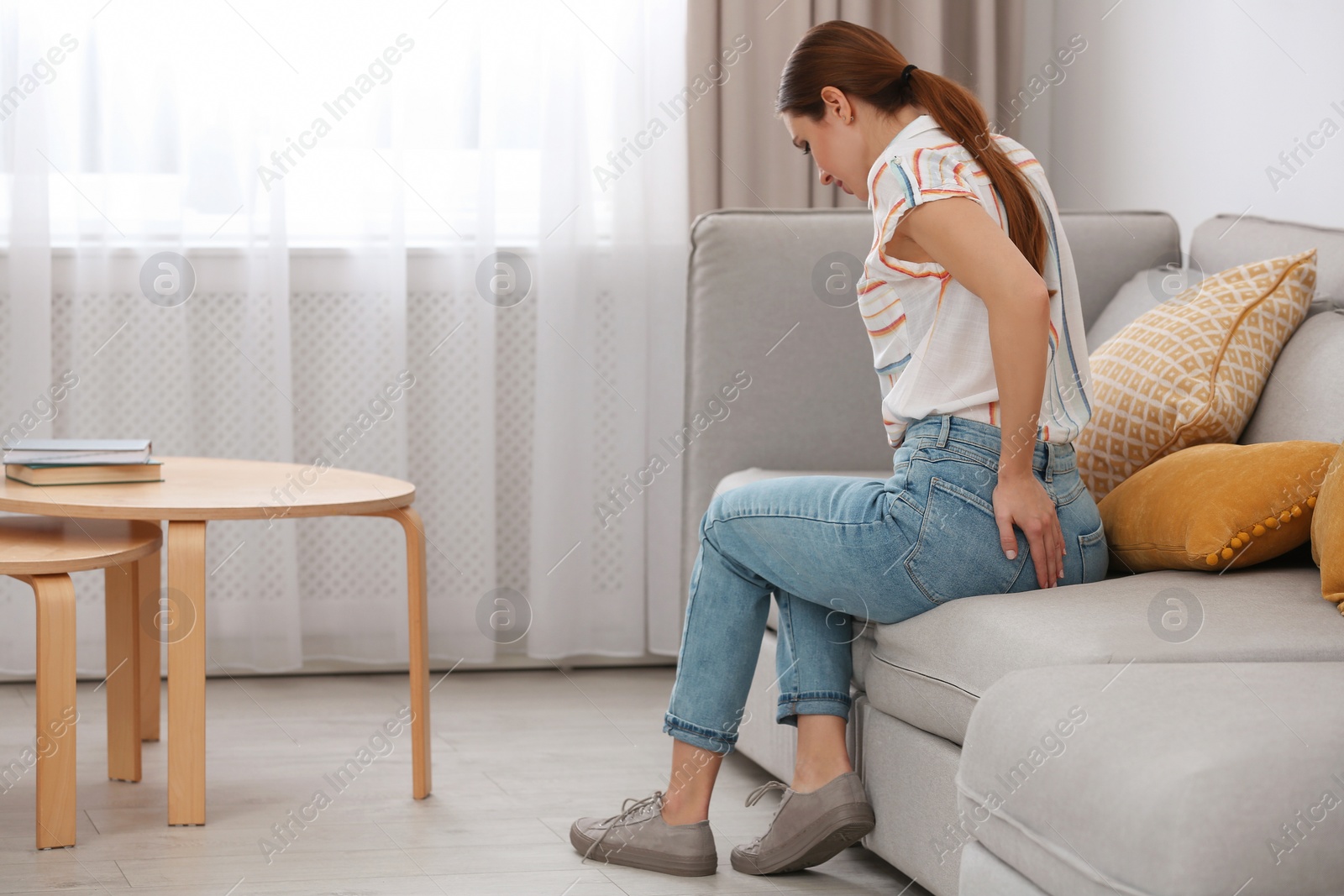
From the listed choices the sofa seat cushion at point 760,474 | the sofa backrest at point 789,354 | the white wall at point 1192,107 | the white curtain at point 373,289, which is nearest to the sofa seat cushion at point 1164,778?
the sofa seat cushion at point 760,474

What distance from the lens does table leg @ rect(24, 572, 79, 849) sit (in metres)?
1.58

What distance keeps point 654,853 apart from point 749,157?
1570mm

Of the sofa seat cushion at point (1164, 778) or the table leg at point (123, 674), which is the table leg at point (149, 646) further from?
the sofa seat cushion at point (1164, 778)

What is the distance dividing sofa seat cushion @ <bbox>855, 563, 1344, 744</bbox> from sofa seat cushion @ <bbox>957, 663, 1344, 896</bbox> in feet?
0.22

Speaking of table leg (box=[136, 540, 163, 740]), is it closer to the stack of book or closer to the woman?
the stack of book

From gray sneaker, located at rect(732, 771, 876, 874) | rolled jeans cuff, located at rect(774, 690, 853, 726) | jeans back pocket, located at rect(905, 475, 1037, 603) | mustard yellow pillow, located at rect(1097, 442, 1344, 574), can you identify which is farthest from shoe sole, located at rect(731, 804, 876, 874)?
mustard yellow pillow, located at rect(1097, 442, 1344, 574)

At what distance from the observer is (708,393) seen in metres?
2.14

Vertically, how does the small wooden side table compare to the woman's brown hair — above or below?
below

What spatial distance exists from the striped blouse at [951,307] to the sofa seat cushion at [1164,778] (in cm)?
37

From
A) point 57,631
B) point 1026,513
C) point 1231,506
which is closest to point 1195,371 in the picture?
point 1231,506

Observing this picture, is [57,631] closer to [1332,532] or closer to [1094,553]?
[1094,553]

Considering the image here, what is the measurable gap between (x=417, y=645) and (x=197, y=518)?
0.35 metres

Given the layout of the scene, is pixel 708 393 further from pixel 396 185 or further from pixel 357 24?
pixel 357 24

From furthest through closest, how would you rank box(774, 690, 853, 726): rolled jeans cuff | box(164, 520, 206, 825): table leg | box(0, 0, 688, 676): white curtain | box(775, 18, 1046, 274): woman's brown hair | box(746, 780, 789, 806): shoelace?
box(0, 0, 688, 676): white curtain → box(746, 780, 789, 806): shoelace → box(164, 520, 206, 825): table leg → box(774, 690, 853, 726): rolled jeans cuff → box(775, 18, 1046, 274): woman's brown hair
